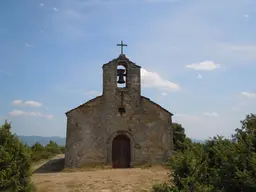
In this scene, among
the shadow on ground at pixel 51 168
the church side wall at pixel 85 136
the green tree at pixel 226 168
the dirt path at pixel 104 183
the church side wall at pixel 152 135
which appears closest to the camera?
the green tree at pixel 226 168

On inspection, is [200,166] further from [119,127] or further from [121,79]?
[121,79]

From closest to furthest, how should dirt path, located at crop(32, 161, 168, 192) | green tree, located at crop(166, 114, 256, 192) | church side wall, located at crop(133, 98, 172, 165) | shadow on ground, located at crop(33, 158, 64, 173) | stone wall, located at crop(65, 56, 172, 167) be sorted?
green tree, located at crop(166, 114, 256, 192) < dirt path, located at crop(32, 161, 168, 192) < stone wall, located at crop(65, 56, 172, 167) < church side wall, located at crop(133, 98, 172, 165) < shadow on ground, located at crop(33, 158, 64, 173)

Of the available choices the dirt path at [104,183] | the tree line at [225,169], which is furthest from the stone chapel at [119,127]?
the tree line at [225,169]

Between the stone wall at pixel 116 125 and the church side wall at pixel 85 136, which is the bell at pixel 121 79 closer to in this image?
the stone wall at pixel 116 125

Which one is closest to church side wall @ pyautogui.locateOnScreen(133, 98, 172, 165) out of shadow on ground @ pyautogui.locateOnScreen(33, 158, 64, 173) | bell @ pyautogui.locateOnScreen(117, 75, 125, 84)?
bell @ pyautogui.locateOnScreen(117, 75, 125, 84)

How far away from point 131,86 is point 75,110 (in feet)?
13.7

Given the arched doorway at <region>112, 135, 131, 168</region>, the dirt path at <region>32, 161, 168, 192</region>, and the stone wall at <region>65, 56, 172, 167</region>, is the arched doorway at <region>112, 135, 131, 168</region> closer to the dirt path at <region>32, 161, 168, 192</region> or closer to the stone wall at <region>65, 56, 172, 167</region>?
the stone wall at <region>65, 56, 172, 167</region>

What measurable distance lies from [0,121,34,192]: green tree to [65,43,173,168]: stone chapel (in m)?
7.80

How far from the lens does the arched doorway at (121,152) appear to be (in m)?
18.9

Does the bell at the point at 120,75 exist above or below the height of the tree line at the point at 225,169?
above

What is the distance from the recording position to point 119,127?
18891mm

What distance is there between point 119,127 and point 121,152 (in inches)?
67.9

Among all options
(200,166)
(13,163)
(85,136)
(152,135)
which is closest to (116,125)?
(85,136)

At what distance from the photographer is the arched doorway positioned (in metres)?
18.9
